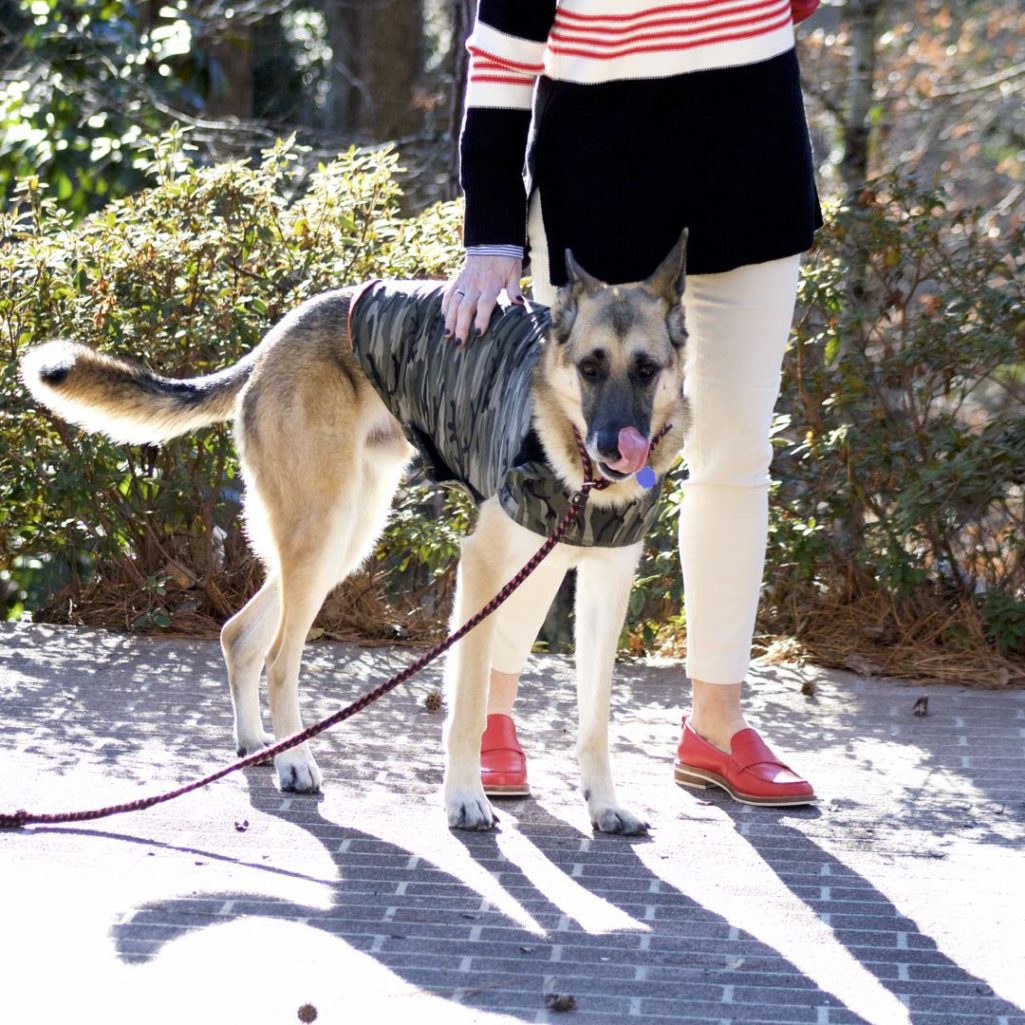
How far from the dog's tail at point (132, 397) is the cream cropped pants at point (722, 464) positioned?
1.08m

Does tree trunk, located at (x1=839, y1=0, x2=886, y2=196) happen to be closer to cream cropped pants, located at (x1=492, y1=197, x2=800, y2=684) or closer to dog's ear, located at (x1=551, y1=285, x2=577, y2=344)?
cream cropped pants, located at (x1=492, y1=197, x2=800, y2=684)

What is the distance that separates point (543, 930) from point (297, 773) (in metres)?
1.19

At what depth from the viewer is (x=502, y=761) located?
14.7 feet

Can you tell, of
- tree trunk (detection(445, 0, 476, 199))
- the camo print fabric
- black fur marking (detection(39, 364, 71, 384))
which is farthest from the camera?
tree trunk (detection(445, 0, 476, 199))

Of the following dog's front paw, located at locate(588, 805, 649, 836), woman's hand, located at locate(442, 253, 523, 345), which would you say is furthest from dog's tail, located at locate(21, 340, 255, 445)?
dog's front paw, located at locate(588, 805, 649, 836)

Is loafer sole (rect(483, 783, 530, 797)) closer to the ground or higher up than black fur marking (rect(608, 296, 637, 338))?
closer to the ground

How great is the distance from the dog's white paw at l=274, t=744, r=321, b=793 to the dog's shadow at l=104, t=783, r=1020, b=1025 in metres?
0.36

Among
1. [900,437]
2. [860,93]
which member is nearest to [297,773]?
[900,437]

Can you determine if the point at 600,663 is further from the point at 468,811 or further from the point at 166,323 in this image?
the point at 166,323

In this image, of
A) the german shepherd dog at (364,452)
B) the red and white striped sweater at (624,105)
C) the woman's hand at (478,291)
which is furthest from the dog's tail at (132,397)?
the red and white striped sweater at (624,105)

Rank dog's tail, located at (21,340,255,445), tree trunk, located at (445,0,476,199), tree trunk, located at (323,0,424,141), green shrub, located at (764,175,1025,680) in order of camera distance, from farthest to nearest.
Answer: tree trunk, located at (323,0,424,141)
tree trunk, located at (445,0,476,199)
green shrub, located at (764,175,1025,680)
dog's tail, located at (21,340,255,445)

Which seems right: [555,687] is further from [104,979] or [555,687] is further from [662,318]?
[104,979]

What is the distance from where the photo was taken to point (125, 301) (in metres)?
6.40

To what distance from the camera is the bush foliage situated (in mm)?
6078
